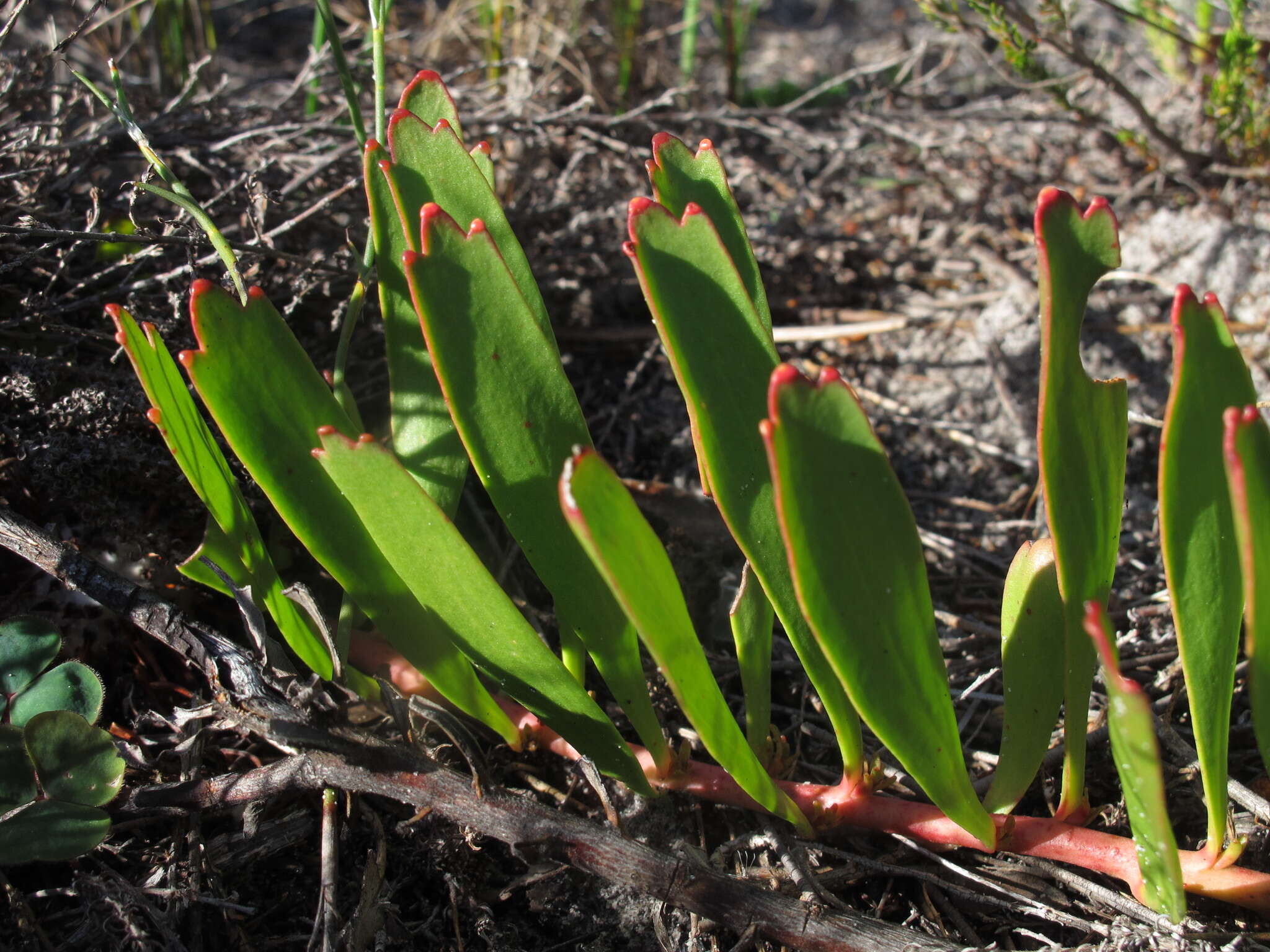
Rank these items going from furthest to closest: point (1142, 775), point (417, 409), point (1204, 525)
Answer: point (417, 409) → point (1204, 525) → point (1142, 775)

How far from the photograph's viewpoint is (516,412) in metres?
0.84

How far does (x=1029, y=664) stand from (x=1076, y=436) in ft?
0.77

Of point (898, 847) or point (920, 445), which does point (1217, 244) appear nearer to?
point (920, 445)

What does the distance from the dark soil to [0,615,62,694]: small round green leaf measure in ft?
0.35

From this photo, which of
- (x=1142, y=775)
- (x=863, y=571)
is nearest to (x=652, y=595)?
(x=863, y=571)

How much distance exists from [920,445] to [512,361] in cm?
96

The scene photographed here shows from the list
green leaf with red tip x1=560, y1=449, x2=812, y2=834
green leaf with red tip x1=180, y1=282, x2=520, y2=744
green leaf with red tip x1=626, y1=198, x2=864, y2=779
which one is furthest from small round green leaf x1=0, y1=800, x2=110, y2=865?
green leaf with red tip x1=626, y1=198, x2=864, y2=779

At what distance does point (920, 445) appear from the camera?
5.18 ft

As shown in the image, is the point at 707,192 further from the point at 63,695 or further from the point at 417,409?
the point at 63,695

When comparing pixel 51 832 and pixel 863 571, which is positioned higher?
pixel 863 571

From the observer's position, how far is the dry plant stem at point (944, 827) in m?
0.83

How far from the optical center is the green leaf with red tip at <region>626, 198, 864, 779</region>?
76 centimetres

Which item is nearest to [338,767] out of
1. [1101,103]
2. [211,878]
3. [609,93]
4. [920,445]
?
[211,878]

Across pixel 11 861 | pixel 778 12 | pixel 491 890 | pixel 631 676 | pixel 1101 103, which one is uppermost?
pixel 778 12
